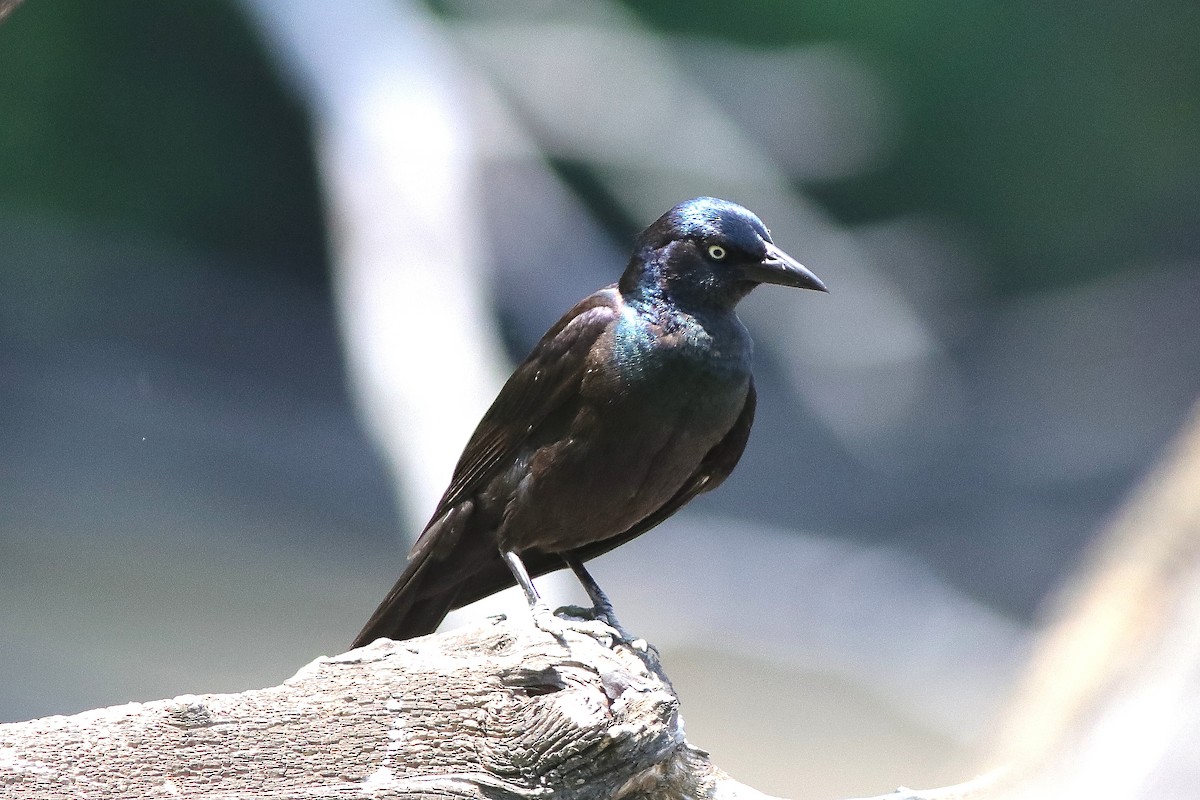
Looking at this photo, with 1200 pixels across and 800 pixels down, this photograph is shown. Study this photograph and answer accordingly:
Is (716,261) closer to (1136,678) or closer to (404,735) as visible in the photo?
(404,735)

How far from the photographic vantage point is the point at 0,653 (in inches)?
249

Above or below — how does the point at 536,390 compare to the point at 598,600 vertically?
above

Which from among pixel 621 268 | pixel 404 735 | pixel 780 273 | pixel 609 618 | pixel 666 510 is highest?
pixel 621 268

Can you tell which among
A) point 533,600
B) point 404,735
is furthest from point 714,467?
point 404,735

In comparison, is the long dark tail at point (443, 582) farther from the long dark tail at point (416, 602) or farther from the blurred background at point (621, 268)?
the blurred background at point (621, 268)

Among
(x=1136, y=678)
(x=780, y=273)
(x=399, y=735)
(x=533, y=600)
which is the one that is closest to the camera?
(x=1136, y=678)

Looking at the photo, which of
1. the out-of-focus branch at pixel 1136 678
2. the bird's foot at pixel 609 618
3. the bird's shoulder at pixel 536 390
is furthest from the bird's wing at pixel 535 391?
the out-of-focus branch at pixel 1136 678

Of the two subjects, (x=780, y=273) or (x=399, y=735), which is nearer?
(x=399, y=735)

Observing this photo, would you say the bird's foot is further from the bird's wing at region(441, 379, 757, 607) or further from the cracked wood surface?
the cracked wood surface

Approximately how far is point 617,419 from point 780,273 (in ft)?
1.79

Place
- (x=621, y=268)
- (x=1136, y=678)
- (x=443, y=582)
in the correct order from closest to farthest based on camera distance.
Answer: (x=1136, y=678)
(x=443, y=582)
(x=621, y=268)

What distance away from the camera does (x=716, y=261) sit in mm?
3154

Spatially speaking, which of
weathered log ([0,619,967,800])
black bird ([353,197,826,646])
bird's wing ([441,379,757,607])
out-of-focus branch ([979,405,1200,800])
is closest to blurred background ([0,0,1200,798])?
bird's wing ([441,379,757,607])

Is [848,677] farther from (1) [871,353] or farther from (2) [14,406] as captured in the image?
(2) [14,406]
